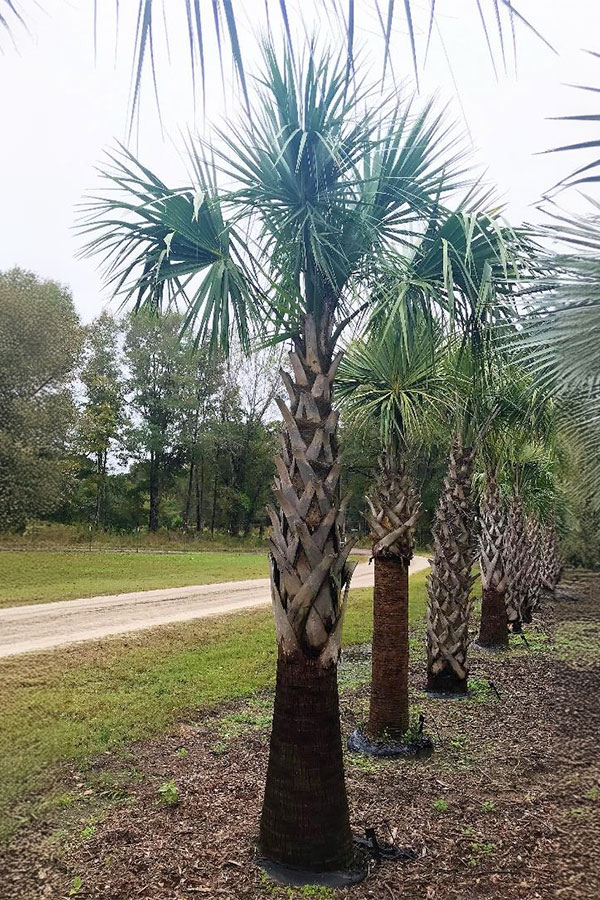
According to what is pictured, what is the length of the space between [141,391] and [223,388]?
171 inches

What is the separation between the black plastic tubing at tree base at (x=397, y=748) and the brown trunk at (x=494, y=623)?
5486 millimetres

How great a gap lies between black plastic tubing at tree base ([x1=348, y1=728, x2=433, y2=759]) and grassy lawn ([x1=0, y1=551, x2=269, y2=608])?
8.52 m

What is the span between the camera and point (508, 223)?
4539 mm

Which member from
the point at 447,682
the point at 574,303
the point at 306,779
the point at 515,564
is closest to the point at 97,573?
the point at 515,564

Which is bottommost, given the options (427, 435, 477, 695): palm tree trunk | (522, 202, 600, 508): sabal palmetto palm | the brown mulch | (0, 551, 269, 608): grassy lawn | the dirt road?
the brown mulch

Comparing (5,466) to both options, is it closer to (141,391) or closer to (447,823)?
(141,391)

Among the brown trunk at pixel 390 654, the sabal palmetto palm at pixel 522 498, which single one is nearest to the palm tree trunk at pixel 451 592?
the brown trunk at pixel 390 654

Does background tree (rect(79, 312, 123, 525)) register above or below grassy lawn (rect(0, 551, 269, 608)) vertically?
above

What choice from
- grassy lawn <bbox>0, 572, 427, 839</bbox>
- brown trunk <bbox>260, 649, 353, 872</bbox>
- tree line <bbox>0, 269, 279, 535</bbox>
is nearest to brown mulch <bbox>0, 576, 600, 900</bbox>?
brown trunk <bbox>260, 649, 353, 872</bbox>

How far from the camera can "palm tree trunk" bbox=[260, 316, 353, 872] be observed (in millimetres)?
4004

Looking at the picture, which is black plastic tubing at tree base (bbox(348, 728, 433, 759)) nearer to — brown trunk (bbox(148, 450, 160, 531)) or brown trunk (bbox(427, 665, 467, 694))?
brown trunk (bbox(427, 665, 467, 694))

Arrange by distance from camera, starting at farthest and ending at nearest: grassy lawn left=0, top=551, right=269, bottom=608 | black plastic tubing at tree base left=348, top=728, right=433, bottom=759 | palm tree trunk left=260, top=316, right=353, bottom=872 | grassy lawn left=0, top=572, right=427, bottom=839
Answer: grassy lawn left=0, top=551, right=269, bottom=608, black plastic tubing at tree base left=348, top=728, right=433, bottom=759, grassy lawn left=0, top=572, right=427, bottom=839, palm tree trunk left=260, top=316, right=353, bottom=872

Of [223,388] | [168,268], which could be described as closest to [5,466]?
[223,388]

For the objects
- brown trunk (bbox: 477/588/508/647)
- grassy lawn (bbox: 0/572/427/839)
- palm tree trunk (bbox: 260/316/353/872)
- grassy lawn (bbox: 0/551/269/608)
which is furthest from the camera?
grassy lawn (bbox: 0/551/269/608)
